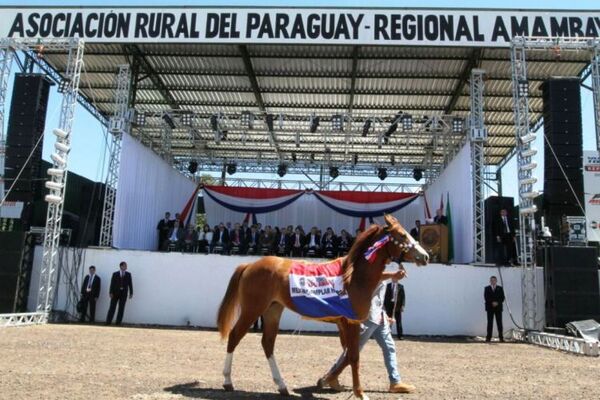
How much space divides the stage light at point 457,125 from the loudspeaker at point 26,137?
40.7ft

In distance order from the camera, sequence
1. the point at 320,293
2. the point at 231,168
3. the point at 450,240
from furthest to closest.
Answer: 1. the point at 231,168
2. the point at 450,240
3. the point at 320,293

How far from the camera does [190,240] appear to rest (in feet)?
56.0

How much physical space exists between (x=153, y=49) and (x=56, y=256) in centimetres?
718

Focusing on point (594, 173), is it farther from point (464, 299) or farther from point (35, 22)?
point (35, 22)

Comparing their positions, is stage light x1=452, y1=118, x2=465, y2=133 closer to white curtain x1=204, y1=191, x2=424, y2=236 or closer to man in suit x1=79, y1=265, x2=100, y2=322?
white curtain x1=204, y1=191, x2=424, y2=236

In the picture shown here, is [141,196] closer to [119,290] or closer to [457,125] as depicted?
[119,290]

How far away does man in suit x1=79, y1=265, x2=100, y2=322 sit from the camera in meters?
13.7

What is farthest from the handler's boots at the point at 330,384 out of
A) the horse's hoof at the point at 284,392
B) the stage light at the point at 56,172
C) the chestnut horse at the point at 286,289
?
the stage light at the point at 56,172

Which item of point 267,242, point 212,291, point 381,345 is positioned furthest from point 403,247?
point 267,242

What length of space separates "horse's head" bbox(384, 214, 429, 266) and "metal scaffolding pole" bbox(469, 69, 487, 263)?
9.68m

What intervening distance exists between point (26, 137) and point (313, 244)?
945cm

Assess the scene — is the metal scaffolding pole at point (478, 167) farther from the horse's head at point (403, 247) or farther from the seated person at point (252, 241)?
the horse's head at point (403, 247)

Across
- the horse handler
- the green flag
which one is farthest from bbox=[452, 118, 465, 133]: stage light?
the horse handler

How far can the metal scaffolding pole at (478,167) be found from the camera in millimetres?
14078
